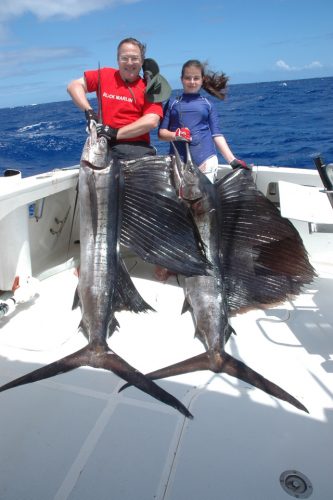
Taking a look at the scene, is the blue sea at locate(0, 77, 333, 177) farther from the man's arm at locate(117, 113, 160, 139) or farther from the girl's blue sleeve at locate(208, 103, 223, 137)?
the man's arm at locate(117, 113, 160, 139)

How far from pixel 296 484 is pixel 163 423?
19.6 inches

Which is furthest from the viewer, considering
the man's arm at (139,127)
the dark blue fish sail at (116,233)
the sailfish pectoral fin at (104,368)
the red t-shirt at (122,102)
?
the red t-shirt at (122,102)

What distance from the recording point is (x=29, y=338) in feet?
6.77

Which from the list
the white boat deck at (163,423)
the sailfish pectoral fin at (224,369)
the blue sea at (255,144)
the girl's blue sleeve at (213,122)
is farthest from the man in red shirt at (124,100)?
the blue sea at (255,144)

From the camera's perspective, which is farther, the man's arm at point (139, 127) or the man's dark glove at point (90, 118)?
the man's arm at point (139, 127)

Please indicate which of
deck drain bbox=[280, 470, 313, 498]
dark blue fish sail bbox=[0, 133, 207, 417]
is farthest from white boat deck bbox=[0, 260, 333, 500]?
dark blue fish sail bbox=[0, 133, 207, 417]

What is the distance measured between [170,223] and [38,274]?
99cm

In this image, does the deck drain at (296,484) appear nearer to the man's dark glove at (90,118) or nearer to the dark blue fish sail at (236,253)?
the dark blue fish sail at (236,253)

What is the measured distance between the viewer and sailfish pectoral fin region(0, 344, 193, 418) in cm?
162

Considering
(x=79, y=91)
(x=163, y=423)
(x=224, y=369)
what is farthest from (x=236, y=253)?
(x=79, y=91)

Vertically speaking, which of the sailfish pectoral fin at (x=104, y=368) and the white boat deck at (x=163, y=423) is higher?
the sailfish pectoral fin at (x=104, y=368)

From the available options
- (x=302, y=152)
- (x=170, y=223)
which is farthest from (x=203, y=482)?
(x=302, y=152)

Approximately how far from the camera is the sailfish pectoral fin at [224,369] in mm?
1679

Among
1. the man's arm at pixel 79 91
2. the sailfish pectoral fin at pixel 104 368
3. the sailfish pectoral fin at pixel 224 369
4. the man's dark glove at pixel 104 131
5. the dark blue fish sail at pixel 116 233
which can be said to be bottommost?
the sailfish pectoral fin at pixel 224 369
